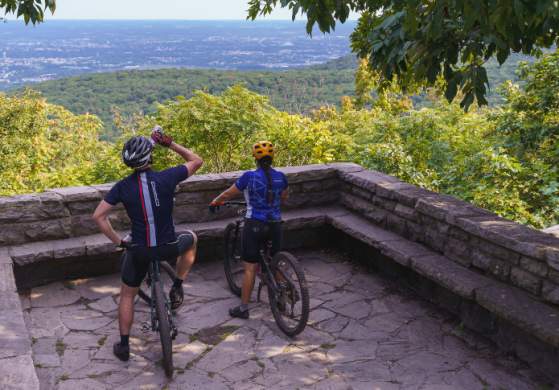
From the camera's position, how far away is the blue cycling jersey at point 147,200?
4.66 metres

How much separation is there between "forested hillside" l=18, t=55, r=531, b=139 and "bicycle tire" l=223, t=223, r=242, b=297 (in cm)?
3684

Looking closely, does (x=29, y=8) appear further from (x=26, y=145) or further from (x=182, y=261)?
(x=26, y=145)

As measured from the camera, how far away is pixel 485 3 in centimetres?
319

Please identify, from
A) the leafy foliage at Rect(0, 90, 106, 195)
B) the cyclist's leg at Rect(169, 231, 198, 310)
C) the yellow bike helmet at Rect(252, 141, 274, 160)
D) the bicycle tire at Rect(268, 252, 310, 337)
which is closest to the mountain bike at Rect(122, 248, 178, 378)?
the cyclist's leg at Rect(169, 231, 198, 310)

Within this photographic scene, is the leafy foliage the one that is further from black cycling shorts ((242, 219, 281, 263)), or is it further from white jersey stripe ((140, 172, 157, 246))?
white jersey stripe ((140, 172, 157, 246))

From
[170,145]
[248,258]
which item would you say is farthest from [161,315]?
[170,145]

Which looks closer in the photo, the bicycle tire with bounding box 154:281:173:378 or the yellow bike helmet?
the bicycle tire with bounding box 154:281:173:378

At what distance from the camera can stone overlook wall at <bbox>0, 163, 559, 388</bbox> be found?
4672 mm

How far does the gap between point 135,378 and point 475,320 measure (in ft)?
9.17

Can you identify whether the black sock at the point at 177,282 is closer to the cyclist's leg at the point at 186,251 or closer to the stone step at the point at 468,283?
Answer: the cyclist's leg at the point at 186,251

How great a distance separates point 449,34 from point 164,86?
51693 mm

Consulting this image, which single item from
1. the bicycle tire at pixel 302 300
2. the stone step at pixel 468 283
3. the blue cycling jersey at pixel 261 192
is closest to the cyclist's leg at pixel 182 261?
the blue cycling jersey at pixel 261 192

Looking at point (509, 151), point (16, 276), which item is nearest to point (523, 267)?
point (16, 276)

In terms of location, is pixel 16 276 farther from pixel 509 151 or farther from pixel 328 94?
pixel 328 94
